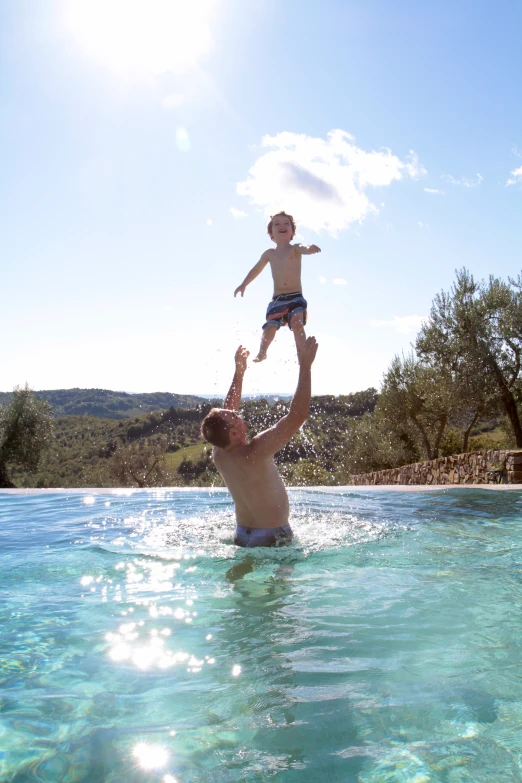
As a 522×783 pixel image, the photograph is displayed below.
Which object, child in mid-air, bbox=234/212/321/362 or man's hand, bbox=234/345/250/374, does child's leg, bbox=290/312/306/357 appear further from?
man's hand, bbox=234/345/250/374

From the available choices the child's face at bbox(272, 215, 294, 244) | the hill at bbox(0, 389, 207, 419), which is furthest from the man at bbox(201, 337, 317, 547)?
the hill at bbox(0, 389, 207, 419)

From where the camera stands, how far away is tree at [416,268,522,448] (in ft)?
66.4

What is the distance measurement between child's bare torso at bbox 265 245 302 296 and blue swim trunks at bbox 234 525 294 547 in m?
3.31

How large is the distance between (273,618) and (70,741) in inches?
56.4

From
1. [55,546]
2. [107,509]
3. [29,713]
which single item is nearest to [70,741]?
[29,713]

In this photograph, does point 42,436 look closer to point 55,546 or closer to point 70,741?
point 55,546

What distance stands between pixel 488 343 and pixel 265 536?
18.2 m

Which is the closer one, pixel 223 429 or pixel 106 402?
pixel 223 429

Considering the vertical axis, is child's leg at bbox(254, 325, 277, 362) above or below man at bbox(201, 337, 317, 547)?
above

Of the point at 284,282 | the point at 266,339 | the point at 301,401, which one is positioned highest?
the point at 284,282

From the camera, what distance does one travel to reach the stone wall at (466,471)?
11.7 m

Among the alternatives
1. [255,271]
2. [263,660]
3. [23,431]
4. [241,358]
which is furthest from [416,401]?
[263,660]

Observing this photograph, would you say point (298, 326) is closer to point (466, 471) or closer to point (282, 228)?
point (282, 228)

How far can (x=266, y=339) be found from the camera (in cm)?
702
